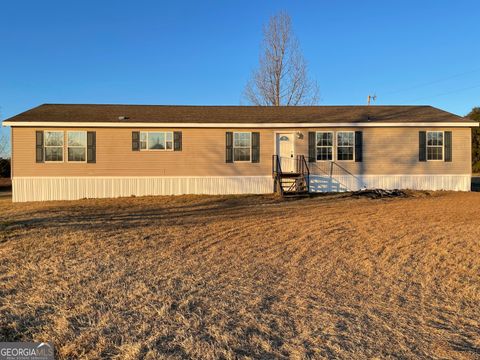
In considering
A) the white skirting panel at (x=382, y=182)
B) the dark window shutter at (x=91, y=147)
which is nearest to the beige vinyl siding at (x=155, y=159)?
the dark window shutter at (x=91, y=147)

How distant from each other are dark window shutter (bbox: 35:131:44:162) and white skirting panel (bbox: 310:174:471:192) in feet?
35.7

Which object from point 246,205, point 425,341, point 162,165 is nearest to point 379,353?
point 425,341

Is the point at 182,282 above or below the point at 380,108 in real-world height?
below

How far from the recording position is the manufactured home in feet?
50.2

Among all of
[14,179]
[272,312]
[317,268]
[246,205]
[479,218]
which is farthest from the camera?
[14,179]

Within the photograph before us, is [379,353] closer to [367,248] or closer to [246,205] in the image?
[367,248]

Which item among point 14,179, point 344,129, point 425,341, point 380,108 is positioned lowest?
point 425,341

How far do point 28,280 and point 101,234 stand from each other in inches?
107

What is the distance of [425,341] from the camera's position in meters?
3.09

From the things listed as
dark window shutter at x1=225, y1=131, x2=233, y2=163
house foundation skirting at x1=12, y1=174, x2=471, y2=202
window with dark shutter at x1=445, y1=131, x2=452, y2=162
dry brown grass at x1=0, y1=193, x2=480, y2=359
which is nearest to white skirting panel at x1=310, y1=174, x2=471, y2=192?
house foundation skirting at x1=12, y1=174, x2=471, y2=202

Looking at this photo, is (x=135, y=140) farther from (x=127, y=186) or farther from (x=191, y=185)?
(x=191, y=185)

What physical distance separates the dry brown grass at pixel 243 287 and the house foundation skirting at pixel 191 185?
6.66 m

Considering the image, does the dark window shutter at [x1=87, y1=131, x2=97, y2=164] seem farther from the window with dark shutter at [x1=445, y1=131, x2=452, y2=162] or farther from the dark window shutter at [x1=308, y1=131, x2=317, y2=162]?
the window with dark shutter at [x1=445, y1=131, x2=452, y2=162]

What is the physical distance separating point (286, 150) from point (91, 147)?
26.0 feet
